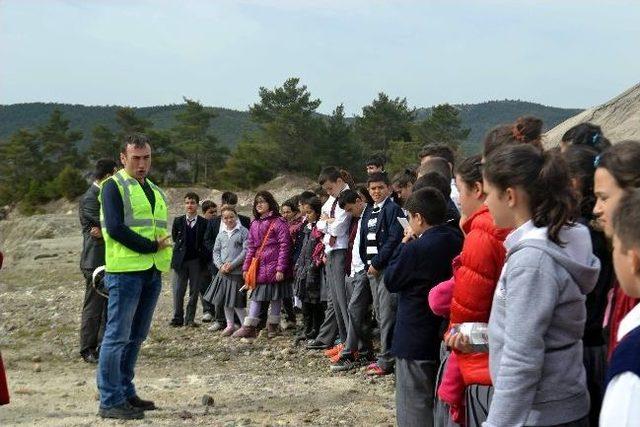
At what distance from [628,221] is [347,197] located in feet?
20.0

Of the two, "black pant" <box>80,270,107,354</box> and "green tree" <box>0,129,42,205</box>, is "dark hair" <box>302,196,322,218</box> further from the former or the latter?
"green tree" <box>0,129,42,205</box>

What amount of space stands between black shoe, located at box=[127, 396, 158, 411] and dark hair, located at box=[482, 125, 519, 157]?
11.3 ft

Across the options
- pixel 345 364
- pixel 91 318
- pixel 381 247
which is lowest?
pixel 345 364

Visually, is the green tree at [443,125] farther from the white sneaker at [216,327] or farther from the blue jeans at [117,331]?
the blue jeans at [117,331]

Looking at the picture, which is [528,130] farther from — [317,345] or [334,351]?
[317,345]

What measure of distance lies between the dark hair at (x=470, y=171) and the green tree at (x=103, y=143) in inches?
2176

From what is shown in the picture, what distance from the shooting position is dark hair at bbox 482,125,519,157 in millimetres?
4160

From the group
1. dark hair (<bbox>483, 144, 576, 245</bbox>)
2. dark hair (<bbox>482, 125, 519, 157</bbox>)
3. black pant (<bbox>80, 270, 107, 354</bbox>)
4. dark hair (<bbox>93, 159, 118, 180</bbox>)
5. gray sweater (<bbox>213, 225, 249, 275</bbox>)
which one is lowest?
black pant (<bbox>80, 270, 107, 354</bbox>)

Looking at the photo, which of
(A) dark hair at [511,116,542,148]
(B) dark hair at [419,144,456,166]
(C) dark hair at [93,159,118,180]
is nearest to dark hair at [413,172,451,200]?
(A) dark hair at [511,116,542,148]

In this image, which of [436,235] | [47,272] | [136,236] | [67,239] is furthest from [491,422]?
[67,239]

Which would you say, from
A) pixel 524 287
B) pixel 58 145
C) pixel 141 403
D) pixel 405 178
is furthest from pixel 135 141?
pixel 58 145

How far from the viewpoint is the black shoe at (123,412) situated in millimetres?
5898

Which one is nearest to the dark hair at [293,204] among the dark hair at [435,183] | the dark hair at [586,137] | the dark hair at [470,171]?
the dark hair at [435,183]

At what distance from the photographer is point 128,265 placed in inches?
235
